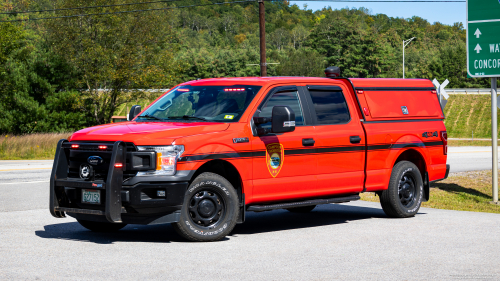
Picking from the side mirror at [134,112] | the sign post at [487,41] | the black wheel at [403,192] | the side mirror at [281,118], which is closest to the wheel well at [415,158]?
the black wheel at [403,192]

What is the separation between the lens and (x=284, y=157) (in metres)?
8.45

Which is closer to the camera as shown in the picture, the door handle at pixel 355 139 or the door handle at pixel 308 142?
the door handle at pixel 308 142

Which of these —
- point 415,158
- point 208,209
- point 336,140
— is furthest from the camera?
point 415,158

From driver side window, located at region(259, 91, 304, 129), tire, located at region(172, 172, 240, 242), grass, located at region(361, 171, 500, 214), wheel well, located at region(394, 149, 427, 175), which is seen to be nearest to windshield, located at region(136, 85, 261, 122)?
driver side window, located at region(259, 91, 304, 129)

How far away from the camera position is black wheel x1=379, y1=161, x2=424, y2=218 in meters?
9.99

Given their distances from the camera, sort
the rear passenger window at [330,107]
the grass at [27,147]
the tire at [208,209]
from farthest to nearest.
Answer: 1. the grass at [27,147]
2. the rear passenger window at [330,107]
3. the tire at [208,209]

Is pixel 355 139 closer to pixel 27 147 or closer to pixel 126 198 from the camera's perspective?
pixel 126 198

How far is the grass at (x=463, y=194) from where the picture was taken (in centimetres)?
1253

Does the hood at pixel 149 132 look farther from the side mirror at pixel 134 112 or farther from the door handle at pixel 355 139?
the door handle at pixel 355 139

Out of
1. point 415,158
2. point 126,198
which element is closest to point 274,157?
point 126,198

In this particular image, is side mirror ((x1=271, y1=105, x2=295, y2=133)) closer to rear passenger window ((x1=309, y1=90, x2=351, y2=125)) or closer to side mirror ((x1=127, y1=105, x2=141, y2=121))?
rear passenger window ((x1=309, y1=90, x2=351, y2=125))

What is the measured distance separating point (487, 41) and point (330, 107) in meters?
5.94

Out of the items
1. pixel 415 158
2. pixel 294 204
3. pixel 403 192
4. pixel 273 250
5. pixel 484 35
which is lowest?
pixel 273 250

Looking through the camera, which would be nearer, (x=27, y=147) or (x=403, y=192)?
(x=403, y=192)
